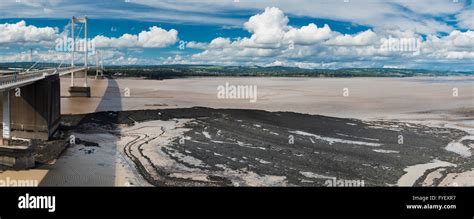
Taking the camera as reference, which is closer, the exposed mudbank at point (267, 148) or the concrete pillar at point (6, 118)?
the exposed mudbank at point (267, 148)

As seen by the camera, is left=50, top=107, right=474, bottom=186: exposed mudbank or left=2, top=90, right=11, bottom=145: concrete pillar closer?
left=50, top=107, right=474, bottom=186: exposed mudbank

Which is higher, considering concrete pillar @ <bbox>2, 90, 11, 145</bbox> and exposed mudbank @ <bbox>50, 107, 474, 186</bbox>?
concrete pillar @ <bbox>2, 90, 11, 145</bbox>

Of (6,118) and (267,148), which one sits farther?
(267,148)

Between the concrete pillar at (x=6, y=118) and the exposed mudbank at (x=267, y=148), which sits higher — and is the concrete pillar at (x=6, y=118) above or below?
above

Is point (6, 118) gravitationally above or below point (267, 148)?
above
